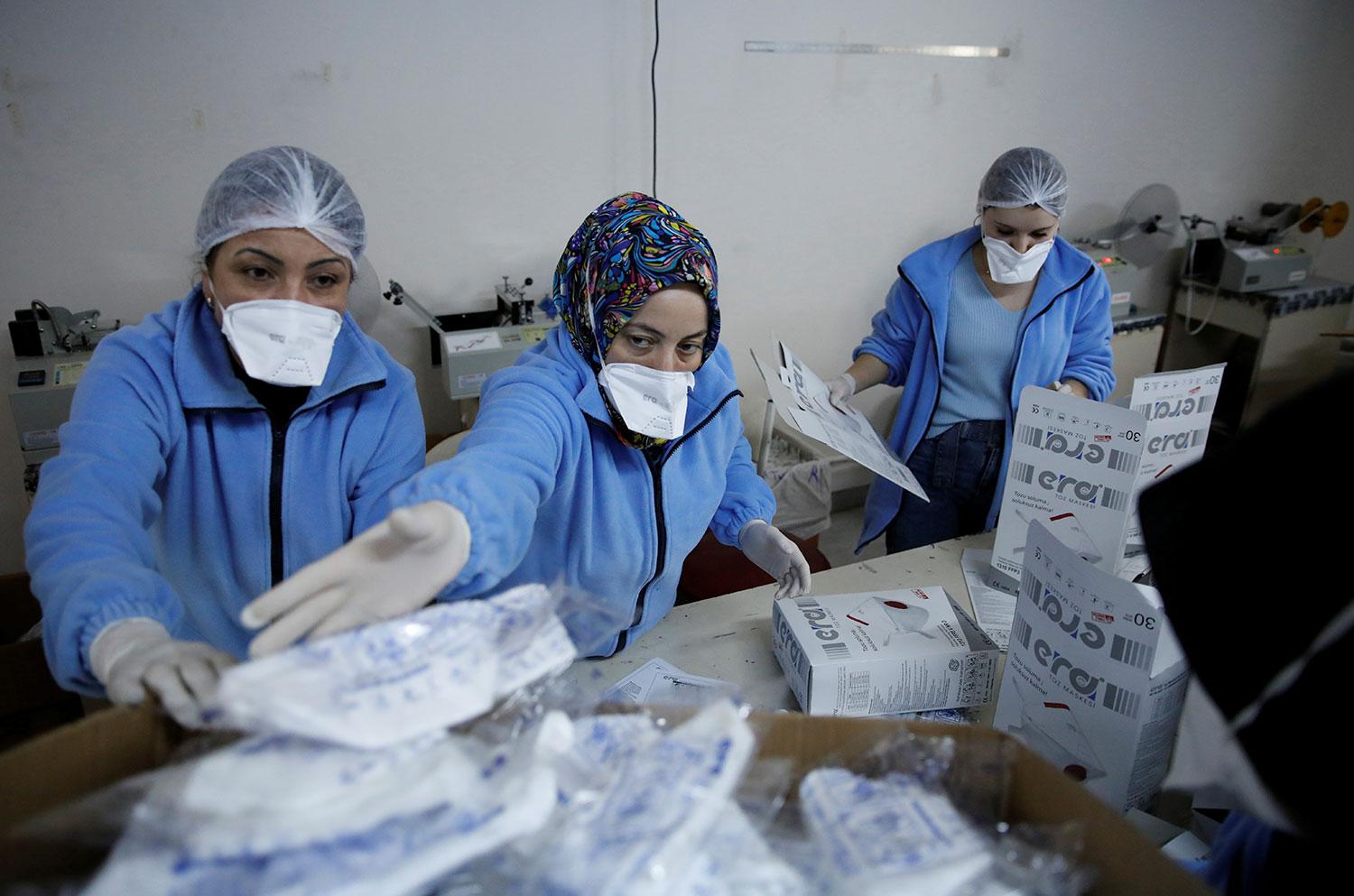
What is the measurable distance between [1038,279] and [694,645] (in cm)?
149

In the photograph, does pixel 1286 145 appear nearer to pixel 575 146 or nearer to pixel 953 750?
pixel 575 146

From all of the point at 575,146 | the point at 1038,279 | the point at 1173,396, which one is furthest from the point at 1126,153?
the point at 1173,396

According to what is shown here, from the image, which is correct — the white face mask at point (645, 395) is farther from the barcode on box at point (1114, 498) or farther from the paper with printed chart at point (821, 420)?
the barcode on box at point (1114, 498)

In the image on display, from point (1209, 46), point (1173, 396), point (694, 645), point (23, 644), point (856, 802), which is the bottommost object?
point (23, 644)

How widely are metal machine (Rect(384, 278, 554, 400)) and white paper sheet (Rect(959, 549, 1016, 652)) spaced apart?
1.49 meters

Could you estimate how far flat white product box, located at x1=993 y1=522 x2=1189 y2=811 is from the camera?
100 cm

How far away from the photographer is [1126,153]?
4016 millimetres

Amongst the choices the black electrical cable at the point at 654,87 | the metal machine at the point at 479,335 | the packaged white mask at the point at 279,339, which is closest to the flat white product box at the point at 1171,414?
the packaged white mask at the point at 279,339

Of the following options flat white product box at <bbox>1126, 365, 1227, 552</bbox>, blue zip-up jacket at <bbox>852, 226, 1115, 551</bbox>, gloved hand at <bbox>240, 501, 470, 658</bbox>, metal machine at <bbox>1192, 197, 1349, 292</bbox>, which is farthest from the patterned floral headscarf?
metal machine at <bbox>1192, 197, 1349, 292</bbox>

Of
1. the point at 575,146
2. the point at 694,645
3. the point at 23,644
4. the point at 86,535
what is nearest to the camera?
the point at 86,535

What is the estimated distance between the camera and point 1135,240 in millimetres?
3832

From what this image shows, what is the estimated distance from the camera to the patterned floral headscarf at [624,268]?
1.34 metres

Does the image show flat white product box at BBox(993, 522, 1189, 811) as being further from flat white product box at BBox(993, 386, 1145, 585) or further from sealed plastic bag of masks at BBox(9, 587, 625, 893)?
sealed plastic bag of masks at BBox(9, 587, 625, 893)

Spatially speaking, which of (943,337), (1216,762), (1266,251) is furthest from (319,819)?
(1266,251)
